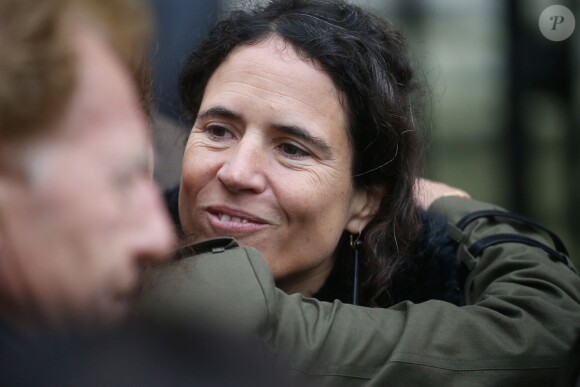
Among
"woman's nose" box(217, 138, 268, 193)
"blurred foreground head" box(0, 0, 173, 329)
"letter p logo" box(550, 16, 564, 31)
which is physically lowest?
"letter p logo" box(550, 16, 564, 31)

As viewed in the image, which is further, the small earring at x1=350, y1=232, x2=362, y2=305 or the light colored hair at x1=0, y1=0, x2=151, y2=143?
the small earring at x1=350, y1=232, x2=362, y2=305

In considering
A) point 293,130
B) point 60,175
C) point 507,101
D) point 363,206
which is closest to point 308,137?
point 293,130

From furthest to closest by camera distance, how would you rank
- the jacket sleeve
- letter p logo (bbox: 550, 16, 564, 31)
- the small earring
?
letter p logo (bbox: 550, 16, 564, 31)
the small earring
the jacket sleeve

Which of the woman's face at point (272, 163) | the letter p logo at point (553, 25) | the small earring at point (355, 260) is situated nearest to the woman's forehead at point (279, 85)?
the woman's face at point (272, 163)

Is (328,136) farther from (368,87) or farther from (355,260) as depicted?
(355,260)

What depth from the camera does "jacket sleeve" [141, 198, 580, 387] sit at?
155cm

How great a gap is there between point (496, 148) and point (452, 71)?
42cm

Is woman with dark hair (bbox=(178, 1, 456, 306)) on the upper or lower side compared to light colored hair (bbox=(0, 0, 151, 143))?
lower

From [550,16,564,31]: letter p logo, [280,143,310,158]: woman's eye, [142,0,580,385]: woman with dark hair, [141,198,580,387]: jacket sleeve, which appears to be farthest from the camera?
[550,16,564,31]: letter p logo

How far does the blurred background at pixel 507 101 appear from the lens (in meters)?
3.89

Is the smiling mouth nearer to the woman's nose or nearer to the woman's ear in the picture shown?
the woman's nose

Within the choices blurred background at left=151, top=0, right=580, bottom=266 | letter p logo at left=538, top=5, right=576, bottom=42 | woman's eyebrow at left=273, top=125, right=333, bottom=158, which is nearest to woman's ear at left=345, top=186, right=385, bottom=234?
woman's eyebrow at left=273, top=125, right=333, bottom=158

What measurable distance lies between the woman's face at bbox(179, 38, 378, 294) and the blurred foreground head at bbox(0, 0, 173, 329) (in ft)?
3.92

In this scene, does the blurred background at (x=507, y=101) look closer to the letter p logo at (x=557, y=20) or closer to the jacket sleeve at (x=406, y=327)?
the letter p logo at (x=557, y=20)
